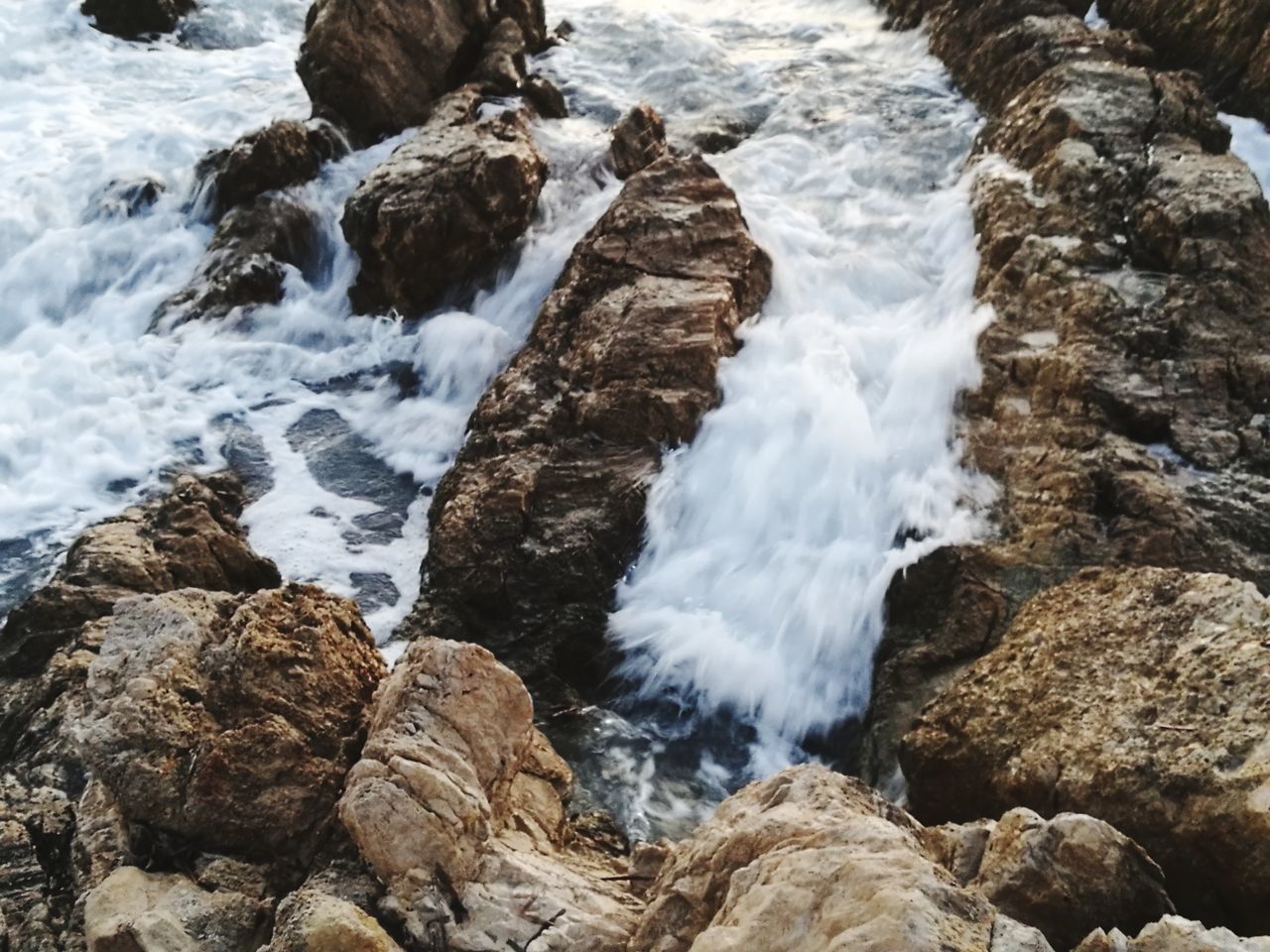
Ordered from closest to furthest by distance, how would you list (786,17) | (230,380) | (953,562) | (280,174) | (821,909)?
(821,909)
(953,562)
(230,380)
(280,174)
(786,17)

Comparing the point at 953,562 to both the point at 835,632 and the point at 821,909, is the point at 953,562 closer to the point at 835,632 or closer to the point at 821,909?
the point at 835,632

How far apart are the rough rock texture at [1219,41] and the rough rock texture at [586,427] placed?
16.5 ft

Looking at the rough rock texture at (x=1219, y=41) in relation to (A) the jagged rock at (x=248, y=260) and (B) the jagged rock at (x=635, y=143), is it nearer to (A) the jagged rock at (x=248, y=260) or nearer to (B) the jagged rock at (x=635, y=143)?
(B) the jagged rock at (x=635, y=143)

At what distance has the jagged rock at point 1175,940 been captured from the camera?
8.30 feet

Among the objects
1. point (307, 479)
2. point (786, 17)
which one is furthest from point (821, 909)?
point (786, 17)

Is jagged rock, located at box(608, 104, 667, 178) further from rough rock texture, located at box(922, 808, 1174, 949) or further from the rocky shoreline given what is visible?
rough rock texture, located at box(922, 808, 1174, 949)

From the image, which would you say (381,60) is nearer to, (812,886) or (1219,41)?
(1219,41)

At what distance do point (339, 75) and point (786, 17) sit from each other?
7.00 metres

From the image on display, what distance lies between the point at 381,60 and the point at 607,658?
8.45 m

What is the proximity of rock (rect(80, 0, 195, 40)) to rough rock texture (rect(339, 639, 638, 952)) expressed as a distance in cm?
1557

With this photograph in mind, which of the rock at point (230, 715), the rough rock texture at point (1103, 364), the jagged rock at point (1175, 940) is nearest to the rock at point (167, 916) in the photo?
the rock at point (230, 715)

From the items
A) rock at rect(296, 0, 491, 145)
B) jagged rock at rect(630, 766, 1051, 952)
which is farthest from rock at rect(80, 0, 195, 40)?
jagged rock at rect(630, 766, 1051, 952)

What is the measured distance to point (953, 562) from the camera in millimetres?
5879

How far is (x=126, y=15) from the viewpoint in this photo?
15766 mm
